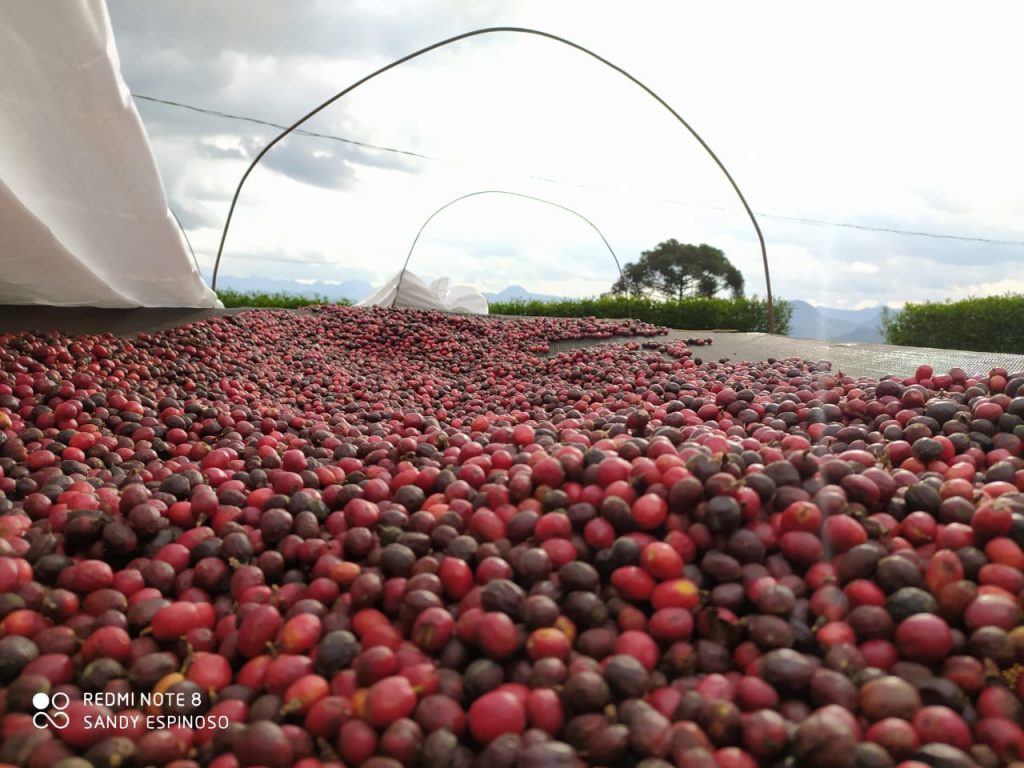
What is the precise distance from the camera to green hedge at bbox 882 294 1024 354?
38.9ft

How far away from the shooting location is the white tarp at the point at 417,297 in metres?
12.5

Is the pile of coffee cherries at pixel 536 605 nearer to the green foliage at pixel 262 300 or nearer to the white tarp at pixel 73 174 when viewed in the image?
the white tarp at pixel 73 174

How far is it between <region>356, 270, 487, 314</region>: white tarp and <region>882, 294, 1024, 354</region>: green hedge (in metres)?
8.81

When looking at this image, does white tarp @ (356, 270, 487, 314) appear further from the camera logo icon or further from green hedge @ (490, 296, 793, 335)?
the camera logo icon

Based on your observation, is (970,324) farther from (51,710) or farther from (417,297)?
(51,710)

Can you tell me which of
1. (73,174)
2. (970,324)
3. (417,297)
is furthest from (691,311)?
(73,174)

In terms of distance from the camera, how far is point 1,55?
3.49 metres

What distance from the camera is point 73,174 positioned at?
14.2 feet

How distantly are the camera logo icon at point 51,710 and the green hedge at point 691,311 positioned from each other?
14.2m

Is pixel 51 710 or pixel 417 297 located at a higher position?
pixel 417 297

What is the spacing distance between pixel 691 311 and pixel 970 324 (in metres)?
5.41

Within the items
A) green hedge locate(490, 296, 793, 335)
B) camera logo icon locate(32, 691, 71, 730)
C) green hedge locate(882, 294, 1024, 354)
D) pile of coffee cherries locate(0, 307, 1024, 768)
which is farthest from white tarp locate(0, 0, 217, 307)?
green hedge locate(882, 294, 1024, 354)

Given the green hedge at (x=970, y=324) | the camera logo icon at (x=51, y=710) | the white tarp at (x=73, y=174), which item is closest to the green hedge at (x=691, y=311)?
the green hedge at (x=970, y=324)

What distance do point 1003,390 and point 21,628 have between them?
3423mm
